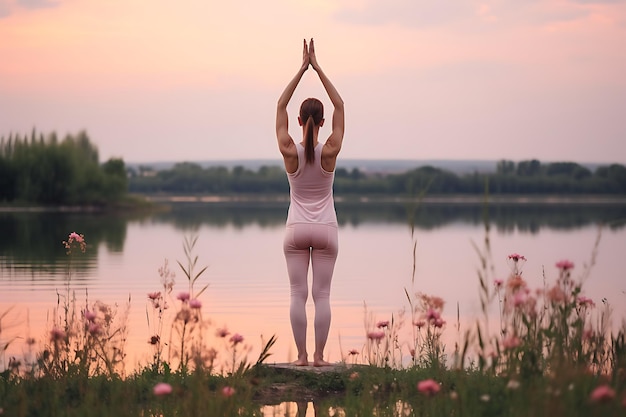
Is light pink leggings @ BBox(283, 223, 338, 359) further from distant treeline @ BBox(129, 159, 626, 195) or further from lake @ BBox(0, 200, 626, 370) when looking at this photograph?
distant treeline @ BBox(129, 159, 626, 195)

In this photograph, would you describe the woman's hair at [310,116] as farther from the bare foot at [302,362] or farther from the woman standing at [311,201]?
the bare foot at [302,362]

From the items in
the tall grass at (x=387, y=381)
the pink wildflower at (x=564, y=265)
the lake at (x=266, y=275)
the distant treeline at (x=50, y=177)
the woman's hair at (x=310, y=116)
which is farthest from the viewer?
the distant treeline at (x=50, y=177)

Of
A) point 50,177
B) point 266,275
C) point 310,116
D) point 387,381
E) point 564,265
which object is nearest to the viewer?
point 564,265

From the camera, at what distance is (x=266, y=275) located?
61.5 feet

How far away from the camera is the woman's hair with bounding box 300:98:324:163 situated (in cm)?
762

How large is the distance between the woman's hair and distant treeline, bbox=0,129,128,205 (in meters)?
60.2

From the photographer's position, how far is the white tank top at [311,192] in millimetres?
7715

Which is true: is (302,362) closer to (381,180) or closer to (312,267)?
(312,267)

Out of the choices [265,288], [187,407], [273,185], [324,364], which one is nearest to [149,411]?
[187,407]

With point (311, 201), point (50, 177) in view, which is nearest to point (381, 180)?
point (50, 177)

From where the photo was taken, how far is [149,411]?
6055mm

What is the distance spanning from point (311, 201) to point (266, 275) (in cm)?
1105

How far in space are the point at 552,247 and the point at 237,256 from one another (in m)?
8.17

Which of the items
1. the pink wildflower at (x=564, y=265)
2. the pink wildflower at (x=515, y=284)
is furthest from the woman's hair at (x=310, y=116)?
the pink wildflower at (x=564, y=265)
